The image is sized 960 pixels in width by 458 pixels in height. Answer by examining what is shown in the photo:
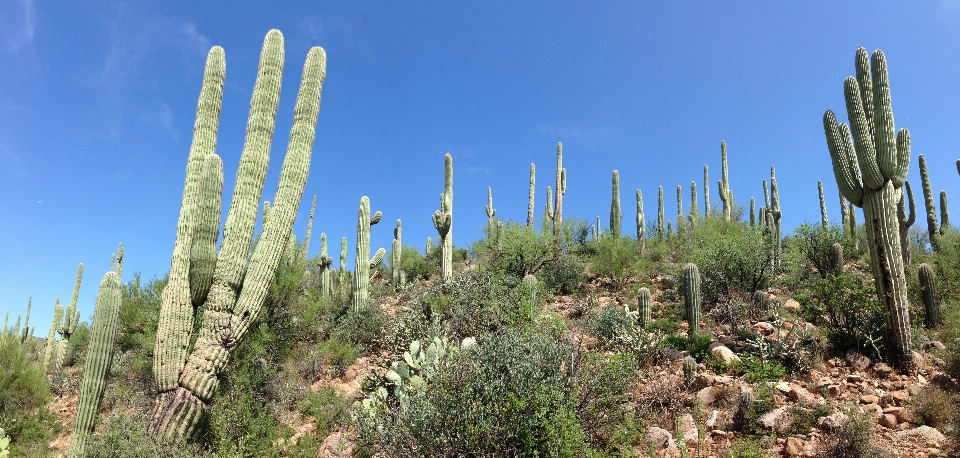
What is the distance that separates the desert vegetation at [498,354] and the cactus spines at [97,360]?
0.09 ft

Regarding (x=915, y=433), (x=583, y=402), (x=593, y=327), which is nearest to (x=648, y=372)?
(x=593, y=327)

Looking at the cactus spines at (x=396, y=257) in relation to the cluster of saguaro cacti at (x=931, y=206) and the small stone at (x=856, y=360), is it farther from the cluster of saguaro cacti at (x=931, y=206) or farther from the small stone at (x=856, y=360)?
the cluster of saguaro cacti at (x=931, y=206)

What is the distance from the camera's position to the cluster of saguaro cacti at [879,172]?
8148 millimetres

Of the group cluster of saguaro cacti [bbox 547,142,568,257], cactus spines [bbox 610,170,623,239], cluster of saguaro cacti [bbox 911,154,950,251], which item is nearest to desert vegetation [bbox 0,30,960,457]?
cluster of saguaro cacti [bbox 911,154,950,251]

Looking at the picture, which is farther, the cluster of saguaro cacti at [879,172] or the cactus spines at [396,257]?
the cactus spines at [396,257]

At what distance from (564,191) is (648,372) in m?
13.7

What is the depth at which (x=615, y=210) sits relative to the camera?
66.4 ft

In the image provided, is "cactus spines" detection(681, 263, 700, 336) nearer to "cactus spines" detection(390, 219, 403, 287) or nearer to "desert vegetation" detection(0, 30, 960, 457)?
"desert vegetation" detection(0, 30, 960, 457)

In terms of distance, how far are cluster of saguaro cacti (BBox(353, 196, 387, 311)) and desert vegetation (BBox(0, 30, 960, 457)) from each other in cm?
11

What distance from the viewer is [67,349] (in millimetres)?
17156

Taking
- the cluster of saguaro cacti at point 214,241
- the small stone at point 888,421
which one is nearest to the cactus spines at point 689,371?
the small stone at point 888,421

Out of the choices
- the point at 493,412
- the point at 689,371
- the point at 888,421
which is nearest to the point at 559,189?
the point at 689,371

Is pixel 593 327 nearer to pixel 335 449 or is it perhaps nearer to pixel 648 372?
pixel 648 372

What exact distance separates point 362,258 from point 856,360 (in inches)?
422
